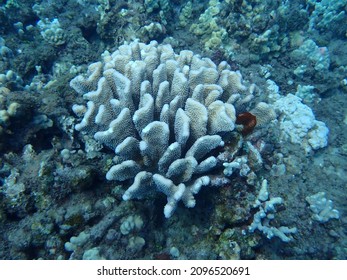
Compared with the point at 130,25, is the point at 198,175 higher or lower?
lower

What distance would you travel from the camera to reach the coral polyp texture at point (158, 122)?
288cm

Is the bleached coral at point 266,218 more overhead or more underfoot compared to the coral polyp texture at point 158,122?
more underfoot

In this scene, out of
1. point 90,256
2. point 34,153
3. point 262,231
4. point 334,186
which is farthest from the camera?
point 334,186

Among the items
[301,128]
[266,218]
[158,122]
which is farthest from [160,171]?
[301,128]

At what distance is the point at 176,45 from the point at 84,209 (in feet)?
15.0

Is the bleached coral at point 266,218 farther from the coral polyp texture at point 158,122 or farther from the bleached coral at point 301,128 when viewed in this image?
the bleached coral at point 301,128

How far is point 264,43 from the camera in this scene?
6.44 m

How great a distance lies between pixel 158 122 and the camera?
9.27 ft

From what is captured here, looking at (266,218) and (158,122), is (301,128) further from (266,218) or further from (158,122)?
(158,122)

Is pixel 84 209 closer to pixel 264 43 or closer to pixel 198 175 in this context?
pixel 198 175

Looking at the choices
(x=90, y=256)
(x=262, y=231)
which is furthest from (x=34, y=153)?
(x=262, y=231)

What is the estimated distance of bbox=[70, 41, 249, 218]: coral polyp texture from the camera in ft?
9.46

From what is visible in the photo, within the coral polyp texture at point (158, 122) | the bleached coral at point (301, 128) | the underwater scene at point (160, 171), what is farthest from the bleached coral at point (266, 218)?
the bleached coral at point (301, 128)

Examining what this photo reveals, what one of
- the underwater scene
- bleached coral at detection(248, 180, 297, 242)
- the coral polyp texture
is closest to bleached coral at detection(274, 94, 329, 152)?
the underwater scene
